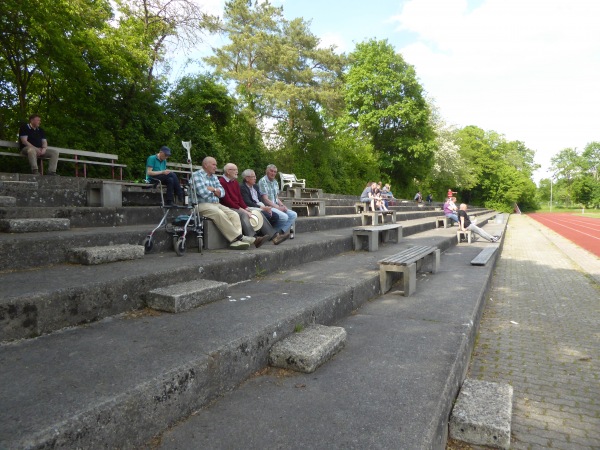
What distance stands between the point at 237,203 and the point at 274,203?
3.31 ft

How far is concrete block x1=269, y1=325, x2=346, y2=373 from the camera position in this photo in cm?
246

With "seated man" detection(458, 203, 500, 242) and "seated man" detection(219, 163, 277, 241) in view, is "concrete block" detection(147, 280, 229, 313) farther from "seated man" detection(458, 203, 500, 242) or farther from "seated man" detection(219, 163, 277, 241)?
"seated man" detection(458, 203, 500, 242)

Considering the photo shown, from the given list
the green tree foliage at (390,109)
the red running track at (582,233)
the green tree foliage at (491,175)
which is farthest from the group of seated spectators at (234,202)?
the green tree foliage at (491,175)

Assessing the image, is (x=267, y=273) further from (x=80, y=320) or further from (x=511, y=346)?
(x=511, y=346)

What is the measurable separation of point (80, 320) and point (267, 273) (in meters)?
2.37

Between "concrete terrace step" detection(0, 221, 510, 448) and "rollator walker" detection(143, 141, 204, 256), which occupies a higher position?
"rollator walker" detection(143, 141, 204, 256)

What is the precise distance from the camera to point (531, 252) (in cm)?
1359

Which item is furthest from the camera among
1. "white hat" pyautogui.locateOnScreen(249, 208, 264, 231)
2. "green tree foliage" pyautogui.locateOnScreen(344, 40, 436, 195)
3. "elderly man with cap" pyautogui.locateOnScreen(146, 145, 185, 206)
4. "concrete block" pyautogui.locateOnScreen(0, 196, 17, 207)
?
"green tree foliage" pyautogui.locateOnScreen(344, 40, 436, 195)

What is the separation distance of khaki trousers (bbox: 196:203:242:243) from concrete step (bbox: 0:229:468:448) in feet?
6.42

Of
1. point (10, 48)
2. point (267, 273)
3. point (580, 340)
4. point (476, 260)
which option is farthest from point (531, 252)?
point (10, 48)

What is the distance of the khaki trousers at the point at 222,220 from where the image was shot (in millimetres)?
5148

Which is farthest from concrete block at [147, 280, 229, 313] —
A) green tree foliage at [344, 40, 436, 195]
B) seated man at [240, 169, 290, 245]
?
green tree foliage at [344, 40, 436, 195]

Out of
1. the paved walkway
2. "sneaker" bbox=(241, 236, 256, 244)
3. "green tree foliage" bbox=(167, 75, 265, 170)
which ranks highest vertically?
"green tree foliage" bbox=(167, 75, 265, 170)

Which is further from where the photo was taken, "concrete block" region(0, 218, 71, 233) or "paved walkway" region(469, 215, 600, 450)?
"concrete block" region(0, 218, 71, 233)
